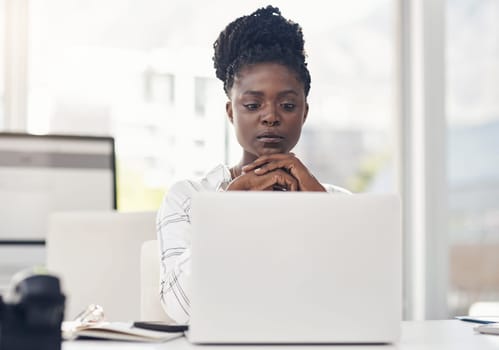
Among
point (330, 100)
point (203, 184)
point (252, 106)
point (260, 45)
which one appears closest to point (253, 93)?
point (252, 106)

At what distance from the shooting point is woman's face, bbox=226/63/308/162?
160 centimetres

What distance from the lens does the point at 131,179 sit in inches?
157

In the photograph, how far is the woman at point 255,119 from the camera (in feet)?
4.59

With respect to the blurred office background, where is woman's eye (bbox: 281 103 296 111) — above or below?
below

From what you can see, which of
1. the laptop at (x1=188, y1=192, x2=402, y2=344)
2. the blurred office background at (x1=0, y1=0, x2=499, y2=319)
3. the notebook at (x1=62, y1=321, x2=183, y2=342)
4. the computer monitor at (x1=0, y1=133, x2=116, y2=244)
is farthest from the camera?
the blurred office background at (x1=0, y1=0, x2=499, y2=319)

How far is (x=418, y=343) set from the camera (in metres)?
1.12

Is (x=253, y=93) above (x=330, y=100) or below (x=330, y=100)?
below

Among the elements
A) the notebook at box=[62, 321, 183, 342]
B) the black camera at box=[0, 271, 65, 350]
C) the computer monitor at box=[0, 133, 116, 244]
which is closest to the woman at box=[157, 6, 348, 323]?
the notebook at box=[62, 321, 183, 342]

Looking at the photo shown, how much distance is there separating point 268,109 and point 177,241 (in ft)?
1.04

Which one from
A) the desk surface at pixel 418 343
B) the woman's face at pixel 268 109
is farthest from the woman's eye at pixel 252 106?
the desk surface at pixel 418 343

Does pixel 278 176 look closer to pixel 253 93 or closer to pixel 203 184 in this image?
pixel 253 93

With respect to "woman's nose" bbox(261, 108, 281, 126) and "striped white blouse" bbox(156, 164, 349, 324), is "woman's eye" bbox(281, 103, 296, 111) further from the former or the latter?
"striped white blouse" bbox(156, 164, 349, 324)

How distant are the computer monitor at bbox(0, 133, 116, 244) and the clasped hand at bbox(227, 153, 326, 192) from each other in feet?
6.17

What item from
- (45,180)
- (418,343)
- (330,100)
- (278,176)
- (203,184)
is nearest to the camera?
(418,343)
